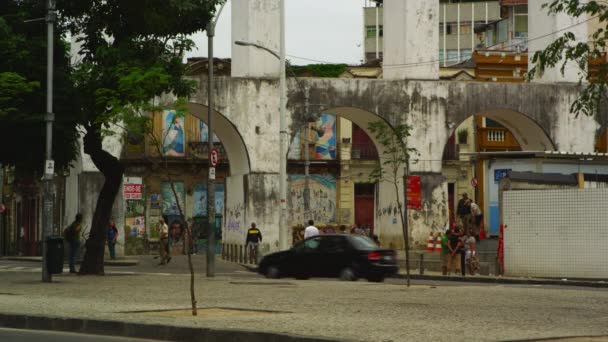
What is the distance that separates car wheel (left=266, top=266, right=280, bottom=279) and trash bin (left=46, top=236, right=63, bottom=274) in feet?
→ 22.3

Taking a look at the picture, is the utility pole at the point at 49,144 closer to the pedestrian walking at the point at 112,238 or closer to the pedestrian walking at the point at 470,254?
the pedestrian walking at the point at 470,254

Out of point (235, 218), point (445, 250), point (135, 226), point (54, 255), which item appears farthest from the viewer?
point (135, 226)

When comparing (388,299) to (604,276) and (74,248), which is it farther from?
(74,248)

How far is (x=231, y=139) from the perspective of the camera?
4672 centimetres

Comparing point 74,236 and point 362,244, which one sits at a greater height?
point 74,236

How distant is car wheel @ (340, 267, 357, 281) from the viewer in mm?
32125

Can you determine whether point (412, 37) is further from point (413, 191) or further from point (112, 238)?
point (112, 238)

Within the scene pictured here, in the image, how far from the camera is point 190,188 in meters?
64.6


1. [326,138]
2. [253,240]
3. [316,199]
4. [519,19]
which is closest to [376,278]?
[253,240]

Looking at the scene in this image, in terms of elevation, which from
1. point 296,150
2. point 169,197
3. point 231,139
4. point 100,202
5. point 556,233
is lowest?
point 556,233

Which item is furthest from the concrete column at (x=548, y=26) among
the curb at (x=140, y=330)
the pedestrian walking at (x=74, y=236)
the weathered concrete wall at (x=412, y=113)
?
the curb at (x=140, y=330)

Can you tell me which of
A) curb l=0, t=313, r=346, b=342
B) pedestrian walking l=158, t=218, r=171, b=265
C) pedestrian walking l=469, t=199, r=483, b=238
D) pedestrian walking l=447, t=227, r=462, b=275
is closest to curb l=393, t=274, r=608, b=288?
pedestrian walking l=447, t=227, r=462, b=275

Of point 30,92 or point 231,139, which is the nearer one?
point 30,92

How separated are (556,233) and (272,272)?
8.09 metres
